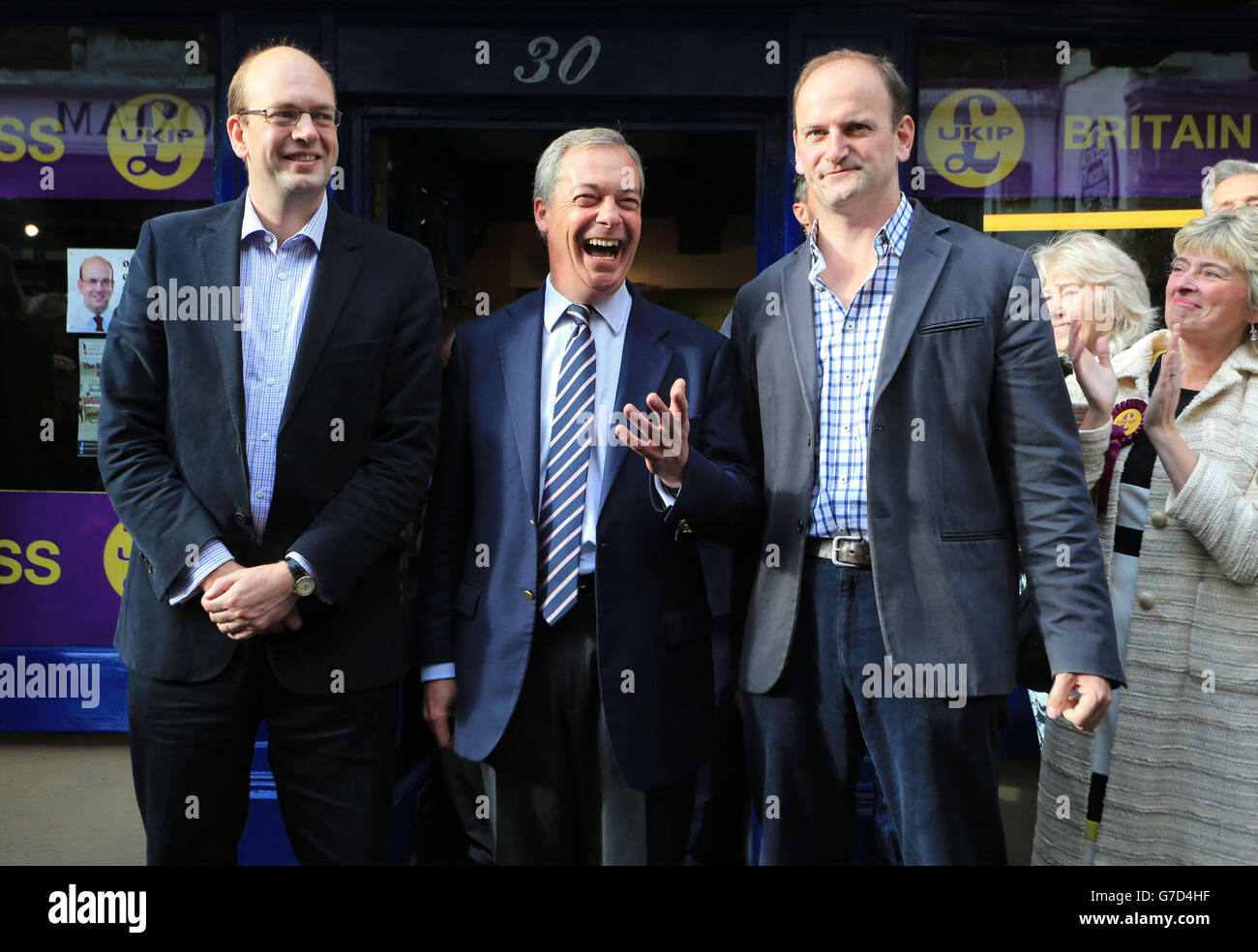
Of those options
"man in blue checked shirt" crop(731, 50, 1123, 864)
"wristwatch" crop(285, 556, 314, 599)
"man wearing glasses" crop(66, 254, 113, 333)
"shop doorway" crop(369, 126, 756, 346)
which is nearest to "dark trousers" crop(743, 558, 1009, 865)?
"man in blue checked shirt" crop(731, 50, 1123, 864)

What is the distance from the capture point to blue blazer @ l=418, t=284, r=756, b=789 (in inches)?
105

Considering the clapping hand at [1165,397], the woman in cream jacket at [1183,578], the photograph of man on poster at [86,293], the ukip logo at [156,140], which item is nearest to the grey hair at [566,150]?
the woman in cream jacket at [1183,578]

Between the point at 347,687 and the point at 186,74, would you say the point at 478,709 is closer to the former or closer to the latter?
the point at 347,687

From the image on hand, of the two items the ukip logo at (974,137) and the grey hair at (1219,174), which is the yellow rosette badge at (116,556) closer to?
the ukip logo at (974,137)

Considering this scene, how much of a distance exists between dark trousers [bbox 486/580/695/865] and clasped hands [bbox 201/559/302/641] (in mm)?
618

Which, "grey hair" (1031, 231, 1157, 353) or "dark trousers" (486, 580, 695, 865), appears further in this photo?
"grey hair" (1031, 231, 1157, 353)

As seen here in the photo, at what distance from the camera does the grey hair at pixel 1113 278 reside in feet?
12.0

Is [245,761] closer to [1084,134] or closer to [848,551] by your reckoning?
[848,551]

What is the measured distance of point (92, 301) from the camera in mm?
4262

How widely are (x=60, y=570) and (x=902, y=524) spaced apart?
11.0 ft

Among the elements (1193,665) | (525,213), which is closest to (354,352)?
(1193,665)

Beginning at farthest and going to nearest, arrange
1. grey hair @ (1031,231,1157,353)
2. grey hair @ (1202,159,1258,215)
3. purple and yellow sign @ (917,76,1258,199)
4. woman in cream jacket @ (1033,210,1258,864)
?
1. purple and yellow sign @ (917,76,1258,199)
2. grey hair @ (1202,159,1258,215)
3. grey hair @ (1031,231,1157,353)
4. woman in cream jacket @ (1033,210,1258,864)

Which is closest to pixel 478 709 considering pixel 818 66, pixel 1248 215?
pixel 818 66

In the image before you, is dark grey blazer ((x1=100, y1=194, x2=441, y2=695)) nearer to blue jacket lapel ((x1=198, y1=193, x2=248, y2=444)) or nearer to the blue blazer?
blue jacket lapel ((x1=198, y1=193, x2=248, y2=444))
